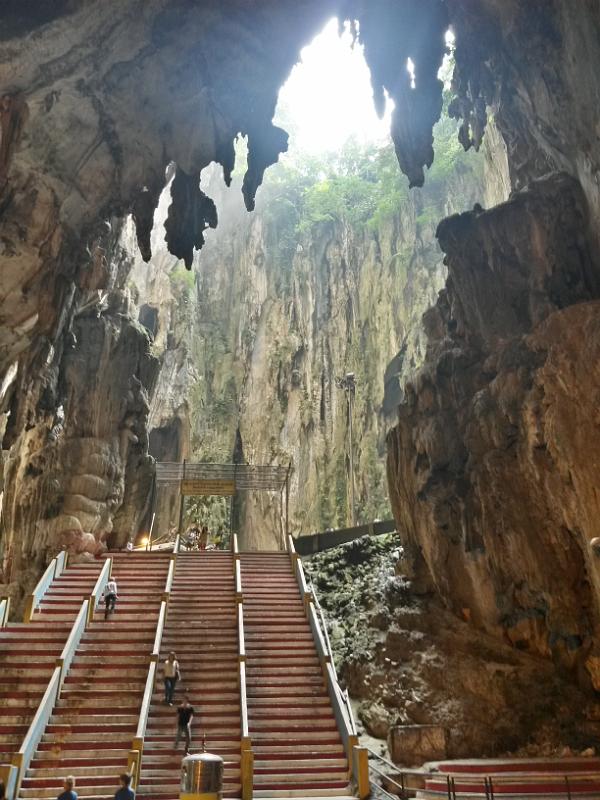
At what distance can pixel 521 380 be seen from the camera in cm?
1388

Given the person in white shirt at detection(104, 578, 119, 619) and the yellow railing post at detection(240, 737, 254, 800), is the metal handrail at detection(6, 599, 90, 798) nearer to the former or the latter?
the person in white shirt at detection(104, 578, 119, 619)

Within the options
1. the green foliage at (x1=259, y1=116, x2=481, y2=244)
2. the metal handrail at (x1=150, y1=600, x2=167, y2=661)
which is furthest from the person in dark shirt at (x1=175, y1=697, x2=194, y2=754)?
the green foliage at (x1=259, y1=116, x2=481, y2=244)

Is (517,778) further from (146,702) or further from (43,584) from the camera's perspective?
(43,584)

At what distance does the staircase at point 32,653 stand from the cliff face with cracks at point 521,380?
9.07 m

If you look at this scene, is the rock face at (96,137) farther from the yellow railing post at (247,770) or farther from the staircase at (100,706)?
the yellow railing post at (247,770)

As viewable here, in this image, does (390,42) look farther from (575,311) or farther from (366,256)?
(366,256)

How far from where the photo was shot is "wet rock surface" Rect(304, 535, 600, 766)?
1198 centimetres

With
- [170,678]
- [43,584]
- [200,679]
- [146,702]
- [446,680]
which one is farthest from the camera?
[43,584]

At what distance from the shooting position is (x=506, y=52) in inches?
545

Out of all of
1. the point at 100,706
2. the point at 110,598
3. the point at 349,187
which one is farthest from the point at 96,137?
the point at 349,187

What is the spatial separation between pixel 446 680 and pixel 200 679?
5775mm

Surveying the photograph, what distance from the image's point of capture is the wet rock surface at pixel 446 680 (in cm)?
1198

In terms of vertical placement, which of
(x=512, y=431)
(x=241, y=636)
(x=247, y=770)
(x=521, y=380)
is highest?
(x=521, y=380)

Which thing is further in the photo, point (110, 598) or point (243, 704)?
point (110, 598)
